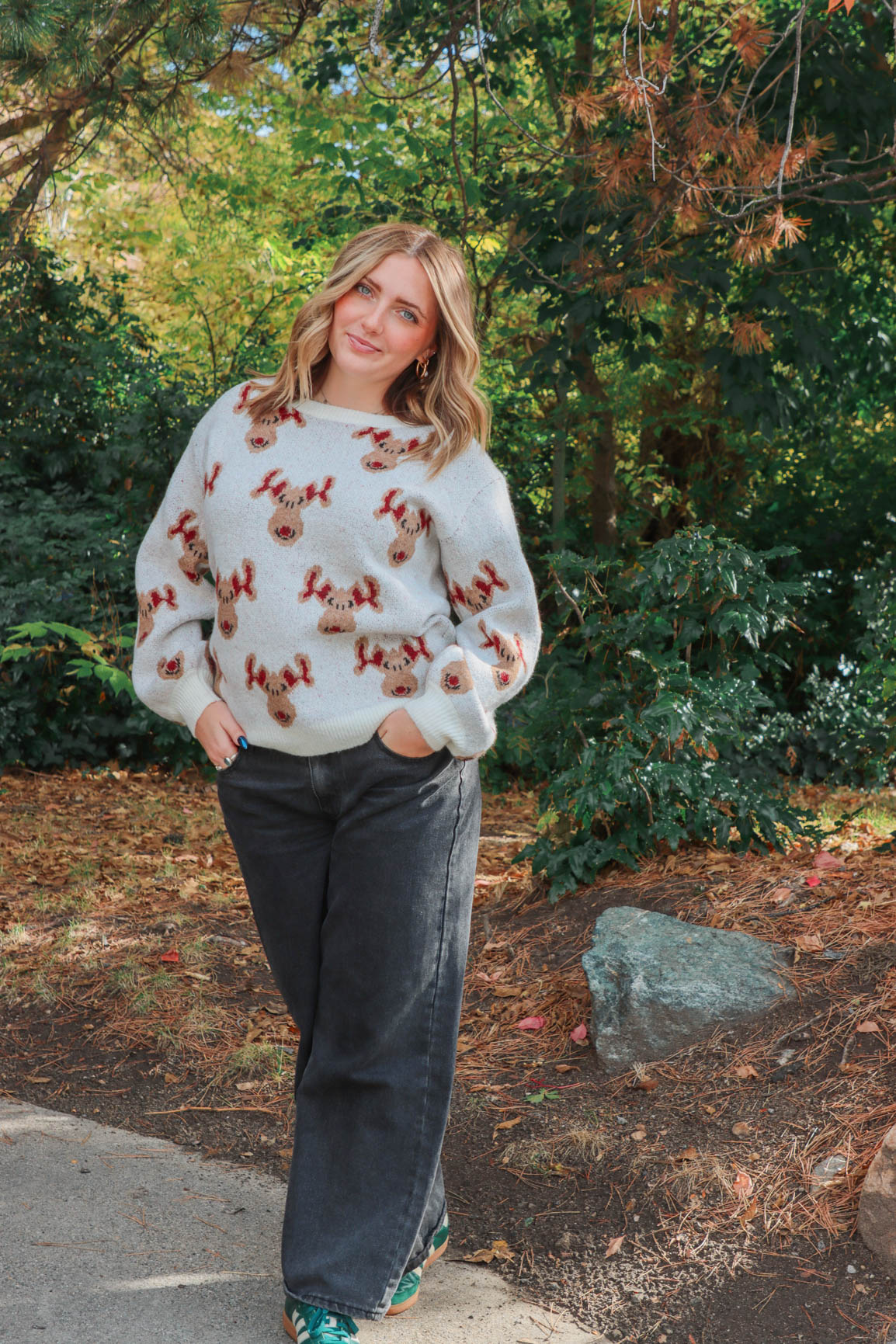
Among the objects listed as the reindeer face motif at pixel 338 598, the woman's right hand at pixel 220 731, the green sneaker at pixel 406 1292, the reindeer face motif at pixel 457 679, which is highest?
the reindeer face motif at pixel 338 598

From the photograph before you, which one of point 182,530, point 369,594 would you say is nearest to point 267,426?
point 182,530

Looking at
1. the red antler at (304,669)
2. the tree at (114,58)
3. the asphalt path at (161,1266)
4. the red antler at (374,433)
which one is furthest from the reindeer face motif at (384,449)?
the tree at (114,58)

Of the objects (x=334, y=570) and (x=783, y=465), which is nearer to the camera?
(x=334, y=570)

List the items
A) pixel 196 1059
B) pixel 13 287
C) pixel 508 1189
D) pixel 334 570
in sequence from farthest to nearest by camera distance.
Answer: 1. pixel 13 287
2. pixel 196 1059
3. pixel 508 1189
4. pixel 334 570

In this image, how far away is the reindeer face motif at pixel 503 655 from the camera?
6.66ft

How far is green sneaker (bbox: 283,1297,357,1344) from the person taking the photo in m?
2.04

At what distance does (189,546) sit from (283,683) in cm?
37

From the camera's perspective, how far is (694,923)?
3.44 meters

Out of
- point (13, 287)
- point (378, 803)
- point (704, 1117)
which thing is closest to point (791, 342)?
point (704, 1117)

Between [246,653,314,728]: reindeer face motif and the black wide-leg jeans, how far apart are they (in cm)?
8

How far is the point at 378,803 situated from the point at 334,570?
0.39m

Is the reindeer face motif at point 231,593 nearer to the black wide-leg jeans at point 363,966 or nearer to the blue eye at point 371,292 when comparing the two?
the black wide-leg jeans at point 363,966

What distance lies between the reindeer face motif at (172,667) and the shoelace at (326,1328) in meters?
1.11

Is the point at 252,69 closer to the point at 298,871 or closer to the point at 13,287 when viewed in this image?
the point at 13,287
